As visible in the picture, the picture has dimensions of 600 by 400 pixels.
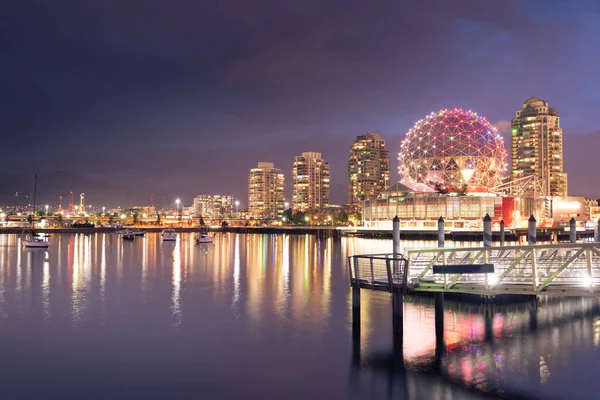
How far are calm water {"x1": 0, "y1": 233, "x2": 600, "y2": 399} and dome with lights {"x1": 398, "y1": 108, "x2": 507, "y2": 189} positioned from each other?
8448cm

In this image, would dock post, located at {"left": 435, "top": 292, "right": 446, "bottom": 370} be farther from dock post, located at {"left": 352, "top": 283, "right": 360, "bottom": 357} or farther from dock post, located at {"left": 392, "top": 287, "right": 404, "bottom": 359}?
dock post, located at {"left": 352, "top": 283, "right": 360, "bottom": 357}

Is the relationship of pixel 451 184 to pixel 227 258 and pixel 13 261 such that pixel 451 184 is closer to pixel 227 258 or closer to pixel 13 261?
pixel 227 258

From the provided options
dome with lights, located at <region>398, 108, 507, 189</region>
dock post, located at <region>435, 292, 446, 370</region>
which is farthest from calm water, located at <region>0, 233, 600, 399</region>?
dome with lights, located at <region>398, 108, 507, 189</region>

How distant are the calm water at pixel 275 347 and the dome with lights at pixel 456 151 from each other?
8448 cm

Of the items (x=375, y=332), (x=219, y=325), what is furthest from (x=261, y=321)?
(x=375, y=332)

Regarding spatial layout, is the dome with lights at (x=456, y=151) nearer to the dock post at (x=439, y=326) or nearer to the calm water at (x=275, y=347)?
the calm water at (x=275, y=347)

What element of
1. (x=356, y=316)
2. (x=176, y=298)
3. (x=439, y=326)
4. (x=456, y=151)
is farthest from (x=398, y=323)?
(x=456, y=151)

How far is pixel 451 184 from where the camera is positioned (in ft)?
395

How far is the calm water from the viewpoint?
18172 millimetres

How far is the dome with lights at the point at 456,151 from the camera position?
116m

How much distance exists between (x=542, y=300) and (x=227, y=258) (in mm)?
43143

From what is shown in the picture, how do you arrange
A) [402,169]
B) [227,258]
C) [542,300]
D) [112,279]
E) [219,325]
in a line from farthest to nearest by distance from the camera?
[402,169] → [227,258] → [112,279] → [542,300] → [219,325]

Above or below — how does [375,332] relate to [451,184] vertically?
below

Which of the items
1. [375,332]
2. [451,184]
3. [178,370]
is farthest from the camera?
[451,184]
